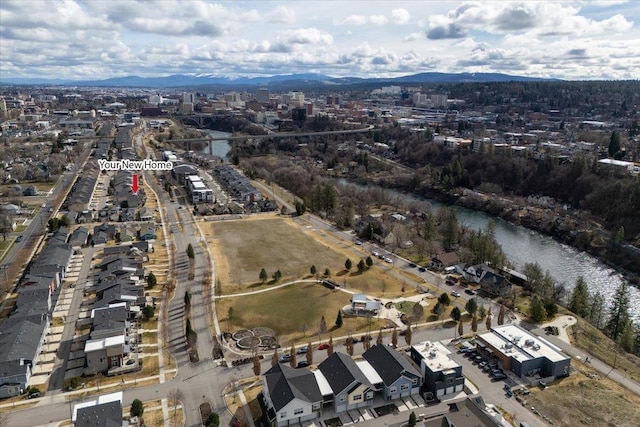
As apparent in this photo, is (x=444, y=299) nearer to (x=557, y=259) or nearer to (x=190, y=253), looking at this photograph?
(x=190, y=253)

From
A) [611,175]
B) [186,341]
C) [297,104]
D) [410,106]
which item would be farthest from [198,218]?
[410,106]

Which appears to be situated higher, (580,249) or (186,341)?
→ (186,341)

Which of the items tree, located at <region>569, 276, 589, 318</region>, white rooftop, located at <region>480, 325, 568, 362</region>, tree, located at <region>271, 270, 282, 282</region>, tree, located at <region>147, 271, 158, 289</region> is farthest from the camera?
tree, located at <region>271, 270, 282, 282</region>

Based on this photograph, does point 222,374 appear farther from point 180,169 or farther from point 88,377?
point 180,169

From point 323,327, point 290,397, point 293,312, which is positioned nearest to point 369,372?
point 290,397

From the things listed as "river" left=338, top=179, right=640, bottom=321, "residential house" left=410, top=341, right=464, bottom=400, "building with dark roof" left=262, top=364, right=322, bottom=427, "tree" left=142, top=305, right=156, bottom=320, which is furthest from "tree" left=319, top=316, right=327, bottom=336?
"river" left=338, top=179, right=640, bottom=321

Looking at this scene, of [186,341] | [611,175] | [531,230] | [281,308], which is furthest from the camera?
[611,175]

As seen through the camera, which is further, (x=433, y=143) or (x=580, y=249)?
(x=433, y=143)

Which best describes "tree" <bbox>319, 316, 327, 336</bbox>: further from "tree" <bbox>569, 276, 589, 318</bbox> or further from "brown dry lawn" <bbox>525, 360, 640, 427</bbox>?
"tree" <bbox>569, 276, 589, 318</bbox>

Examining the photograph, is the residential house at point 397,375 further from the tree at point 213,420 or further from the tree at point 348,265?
the tree at point 348,265
